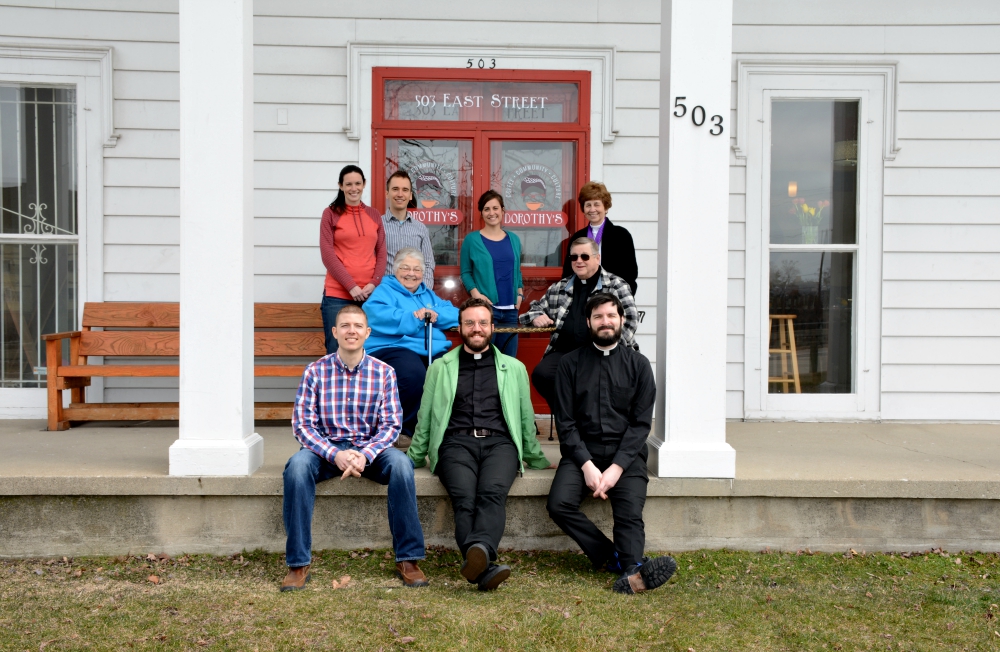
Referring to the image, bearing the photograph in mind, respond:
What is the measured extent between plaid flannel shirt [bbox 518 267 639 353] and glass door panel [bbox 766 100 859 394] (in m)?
2.08

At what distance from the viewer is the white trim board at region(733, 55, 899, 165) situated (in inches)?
238

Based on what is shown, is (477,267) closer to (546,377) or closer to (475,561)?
(546,377)

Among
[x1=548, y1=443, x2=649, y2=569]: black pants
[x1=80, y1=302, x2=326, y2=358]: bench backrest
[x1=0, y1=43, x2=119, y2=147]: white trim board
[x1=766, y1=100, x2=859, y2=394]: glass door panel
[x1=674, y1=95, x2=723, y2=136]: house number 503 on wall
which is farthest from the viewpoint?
[x1=766, y1=100, x2=859, y2=394]: glass door panel

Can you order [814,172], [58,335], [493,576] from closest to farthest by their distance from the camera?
[493,576] < [58,335] < [814,172]

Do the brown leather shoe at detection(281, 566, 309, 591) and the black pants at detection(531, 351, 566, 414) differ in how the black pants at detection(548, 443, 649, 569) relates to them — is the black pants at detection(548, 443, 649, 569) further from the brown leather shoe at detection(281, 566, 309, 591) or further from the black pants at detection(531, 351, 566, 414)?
the brown leather shoe at detection(281, 566, 309, 591)

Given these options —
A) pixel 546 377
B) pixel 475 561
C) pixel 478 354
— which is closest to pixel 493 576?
pixel 475 561

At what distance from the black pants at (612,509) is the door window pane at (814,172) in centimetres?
318

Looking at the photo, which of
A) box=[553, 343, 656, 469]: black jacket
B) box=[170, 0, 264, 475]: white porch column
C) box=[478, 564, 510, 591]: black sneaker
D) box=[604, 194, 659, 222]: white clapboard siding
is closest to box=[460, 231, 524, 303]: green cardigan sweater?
box=[604, 194, 659, 222]: white clapboard siding

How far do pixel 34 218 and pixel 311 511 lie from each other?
3912mm

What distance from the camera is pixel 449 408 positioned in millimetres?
3965

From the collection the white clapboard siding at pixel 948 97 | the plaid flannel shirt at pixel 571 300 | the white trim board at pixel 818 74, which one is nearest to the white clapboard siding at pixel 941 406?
the white trim board at pixel 818 74

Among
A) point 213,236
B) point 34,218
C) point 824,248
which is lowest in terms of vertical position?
point 213,236

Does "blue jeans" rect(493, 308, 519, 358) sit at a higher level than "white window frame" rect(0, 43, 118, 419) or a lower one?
lower

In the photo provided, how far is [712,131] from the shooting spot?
392 cm
